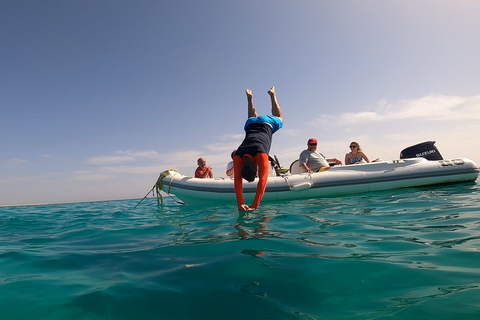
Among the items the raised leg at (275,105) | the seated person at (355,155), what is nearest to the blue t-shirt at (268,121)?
the raised leg at (275,105)

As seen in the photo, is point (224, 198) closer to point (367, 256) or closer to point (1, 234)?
point (1, 234)

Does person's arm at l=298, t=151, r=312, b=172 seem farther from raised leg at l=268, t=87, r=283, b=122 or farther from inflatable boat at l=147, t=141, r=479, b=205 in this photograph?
raised leg at l=268, t=87, r=283, b=122

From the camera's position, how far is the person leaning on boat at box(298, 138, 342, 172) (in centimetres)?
698

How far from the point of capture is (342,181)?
6160 millimetres

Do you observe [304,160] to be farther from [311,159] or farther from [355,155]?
[355,155]

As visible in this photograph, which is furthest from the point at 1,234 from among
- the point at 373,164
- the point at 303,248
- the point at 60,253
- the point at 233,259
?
the point at 373,164

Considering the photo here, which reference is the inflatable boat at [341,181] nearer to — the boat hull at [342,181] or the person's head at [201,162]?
the boat hull at [342,181]

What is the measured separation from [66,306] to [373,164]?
256 inches

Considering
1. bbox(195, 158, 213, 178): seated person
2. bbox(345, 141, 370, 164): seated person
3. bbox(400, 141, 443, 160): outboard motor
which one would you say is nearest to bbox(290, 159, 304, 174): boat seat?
bbox(345, 141, 370, 164): seated person

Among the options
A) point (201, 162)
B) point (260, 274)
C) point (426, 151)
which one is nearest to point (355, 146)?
point (426, 151)

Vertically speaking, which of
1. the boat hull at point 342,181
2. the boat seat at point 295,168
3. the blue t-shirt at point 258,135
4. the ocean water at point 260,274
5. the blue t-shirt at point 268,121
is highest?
the blue t-shirt at point 268,121

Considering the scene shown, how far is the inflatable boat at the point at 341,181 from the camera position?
6008 mm

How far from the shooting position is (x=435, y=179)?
633cm

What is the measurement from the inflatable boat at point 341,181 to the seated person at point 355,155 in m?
1.20
